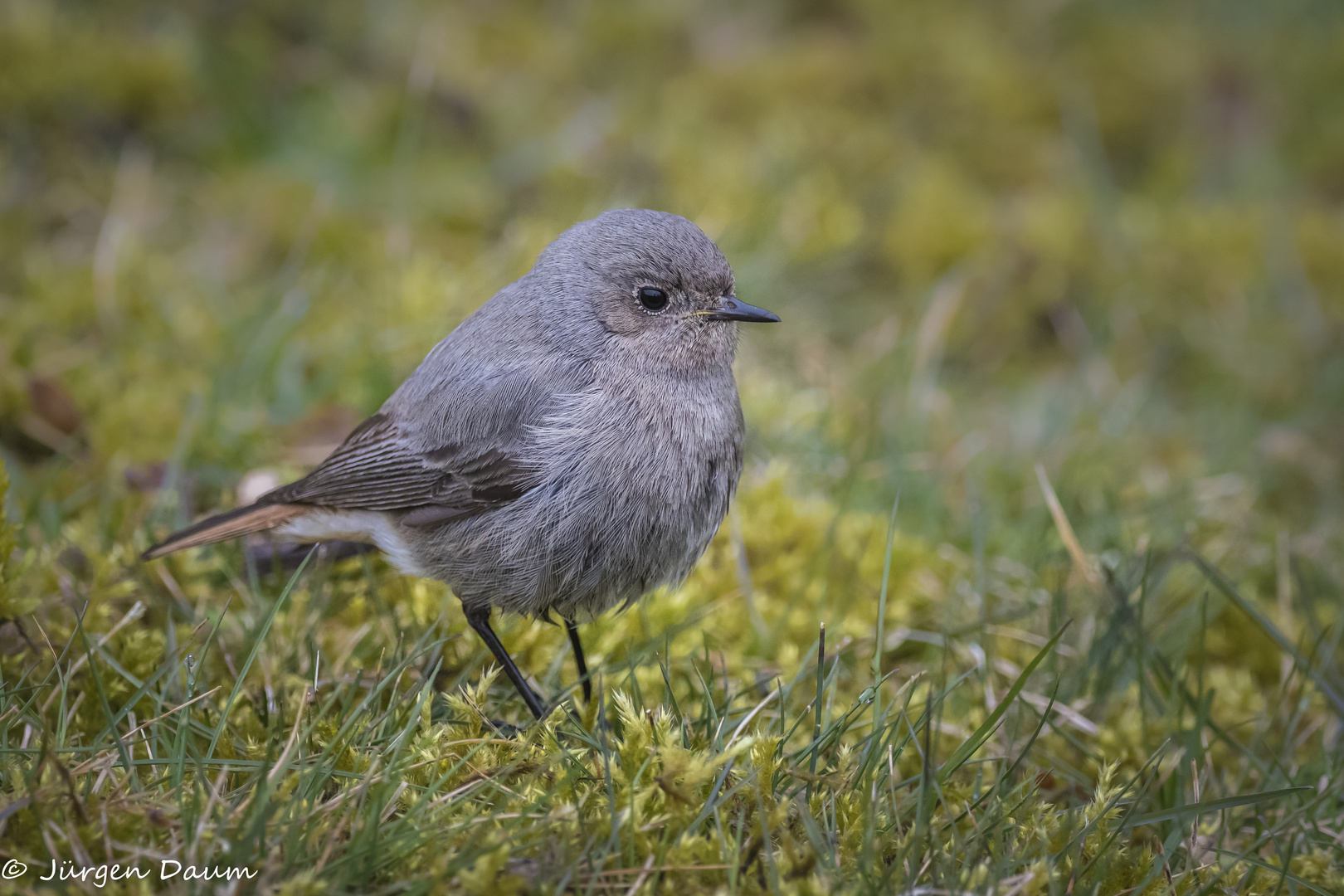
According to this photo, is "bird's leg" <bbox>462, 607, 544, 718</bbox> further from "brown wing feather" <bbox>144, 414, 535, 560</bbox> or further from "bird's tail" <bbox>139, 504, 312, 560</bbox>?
"bird's tail" <bbox>139, 504, 312, 560</bbox>

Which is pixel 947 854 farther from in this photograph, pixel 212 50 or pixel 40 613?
pixel 212 50

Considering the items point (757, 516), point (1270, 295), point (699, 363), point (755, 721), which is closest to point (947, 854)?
point (755, 721)

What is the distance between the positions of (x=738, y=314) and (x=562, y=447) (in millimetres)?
781


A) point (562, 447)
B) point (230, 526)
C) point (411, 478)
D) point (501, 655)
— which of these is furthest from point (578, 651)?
point (230, 526)

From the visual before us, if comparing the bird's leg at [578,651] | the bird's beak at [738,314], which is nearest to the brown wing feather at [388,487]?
the bird's leg at [578,651]

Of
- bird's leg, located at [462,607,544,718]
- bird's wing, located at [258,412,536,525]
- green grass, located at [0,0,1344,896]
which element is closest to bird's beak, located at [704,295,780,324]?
bird's wing, located at [258,412,536,525]

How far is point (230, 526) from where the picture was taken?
3271 millimetres

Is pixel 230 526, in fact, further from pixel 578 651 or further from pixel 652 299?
pixel 652 299

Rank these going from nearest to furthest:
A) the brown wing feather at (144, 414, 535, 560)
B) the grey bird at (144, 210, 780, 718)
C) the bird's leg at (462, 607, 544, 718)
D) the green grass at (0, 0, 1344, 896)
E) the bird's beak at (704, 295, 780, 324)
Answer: the green grass at (0, 0, 1344, 896), the bird's leg at (462, 607, 544, 718), the grey bird at (144, 210, 780, 718), the brown wing feather at (144, 414, 535, 560), the bird's beak at (704, 295, 780, 324)

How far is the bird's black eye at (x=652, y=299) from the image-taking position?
3.42 metres

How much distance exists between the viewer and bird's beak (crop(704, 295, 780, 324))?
337cm

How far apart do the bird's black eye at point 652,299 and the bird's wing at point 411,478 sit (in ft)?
2.18

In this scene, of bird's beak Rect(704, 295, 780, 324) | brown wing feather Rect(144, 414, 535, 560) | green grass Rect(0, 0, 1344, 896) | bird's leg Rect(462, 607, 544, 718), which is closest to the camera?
green grass Rect(0, 0, 1344, 896)

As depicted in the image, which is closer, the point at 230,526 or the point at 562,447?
the point at 562,447
